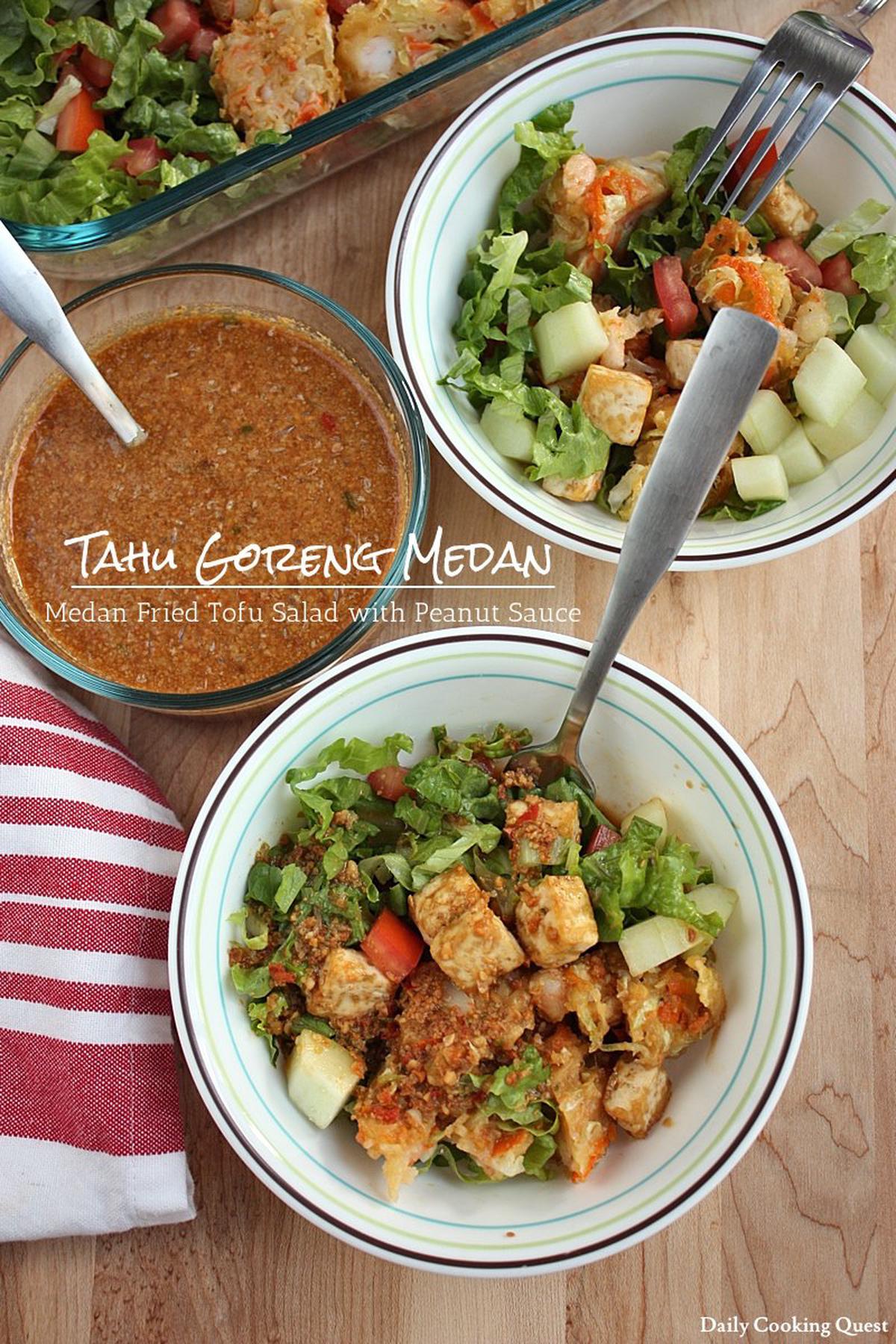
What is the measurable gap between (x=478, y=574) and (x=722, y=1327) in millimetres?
1506

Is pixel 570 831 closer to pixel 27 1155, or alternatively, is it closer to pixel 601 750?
pixel 601 750

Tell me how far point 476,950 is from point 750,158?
162 cm

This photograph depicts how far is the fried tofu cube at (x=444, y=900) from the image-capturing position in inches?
82.0

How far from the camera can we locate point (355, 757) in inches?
87.1

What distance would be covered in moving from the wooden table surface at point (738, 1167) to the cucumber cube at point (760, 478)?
25cm

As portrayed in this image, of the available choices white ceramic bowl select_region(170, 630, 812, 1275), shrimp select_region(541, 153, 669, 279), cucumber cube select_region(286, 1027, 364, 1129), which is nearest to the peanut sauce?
white ceramic bowl select_region(170, 630, 812, 1275)

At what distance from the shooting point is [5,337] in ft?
8.81

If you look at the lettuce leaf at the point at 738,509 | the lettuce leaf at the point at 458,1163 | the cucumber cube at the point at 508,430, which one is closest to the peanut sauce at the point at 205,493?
the cucumber cube at the point at 508,430

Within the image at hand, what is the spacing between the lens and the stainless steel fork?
2328 millimetres

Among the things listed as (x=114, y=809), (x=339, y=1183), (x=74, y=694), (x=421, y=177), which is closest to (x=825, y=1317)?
(x=339, y=1183)

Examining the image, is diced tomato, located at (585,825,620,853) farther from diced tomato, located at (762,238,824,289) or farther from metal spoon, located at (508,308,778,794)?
diced tomato, located at (762,238,824,289)

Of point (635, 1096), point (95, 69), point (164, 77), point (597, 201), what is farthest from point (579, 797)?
point (95, 69)

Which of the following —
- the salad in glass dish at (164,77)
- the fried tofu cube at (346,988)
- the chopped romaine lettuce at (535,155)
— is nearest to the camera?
the fried tofu cube at (346,988)

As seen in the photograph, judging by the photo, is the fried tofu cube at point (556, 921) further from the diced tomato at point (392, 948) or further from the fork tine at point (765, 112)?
the fork tine at point (765, 112)
